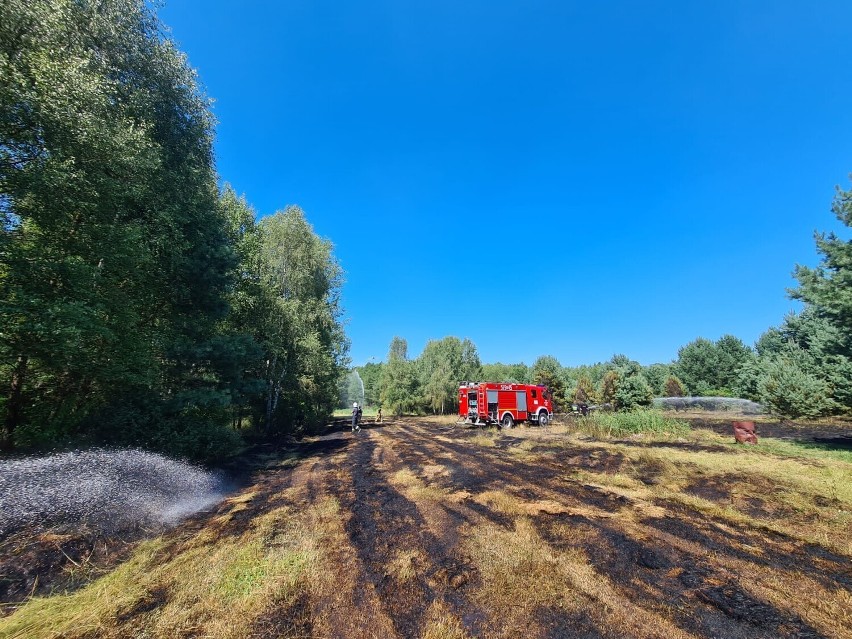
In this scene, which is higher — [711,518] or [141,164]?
[141,164]

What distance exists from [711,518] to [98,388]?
51.4 ft

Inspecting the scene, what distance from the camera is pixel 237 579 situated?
4.19 meters

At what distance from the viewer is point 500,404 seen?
24125mm

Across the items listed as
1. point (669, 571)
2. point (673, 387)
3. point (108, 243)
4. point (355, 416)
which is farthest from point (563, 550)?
point (673, 387)

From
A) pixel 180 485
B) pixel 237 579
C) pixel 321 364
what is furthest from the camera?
pixel 321 364

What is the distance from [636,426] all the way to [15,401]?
24.9m

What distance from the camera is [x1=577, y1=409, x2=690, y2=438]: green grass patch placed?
58.3 feet

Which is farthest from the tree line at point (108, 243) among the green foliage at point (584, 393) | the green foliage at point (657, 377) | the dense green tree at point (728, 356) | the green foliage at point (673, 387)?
the dense green tree at point (728, 356)

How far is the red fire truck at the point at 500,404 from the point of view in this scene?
78.5 ft

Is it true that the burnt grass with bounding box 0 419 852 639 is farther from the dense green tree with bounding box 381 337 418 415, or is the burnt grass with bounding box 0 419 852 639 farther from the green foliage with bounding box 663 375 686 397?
the green foliage with bounding box 663 375 686 397

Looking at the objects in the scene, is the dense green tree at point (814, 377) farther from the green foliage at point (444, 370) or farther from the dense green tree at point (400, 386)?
the dense green tree at point (400, 386)

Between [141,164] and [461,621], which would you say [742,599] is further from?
[141,164]

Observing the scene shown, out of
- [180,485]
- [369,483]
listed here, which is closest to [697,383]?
[369,483]

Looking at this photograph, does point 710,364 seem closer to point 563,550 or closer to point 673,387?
point 673,387
